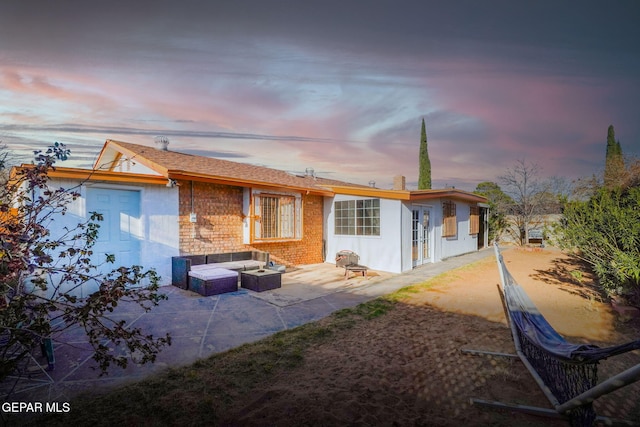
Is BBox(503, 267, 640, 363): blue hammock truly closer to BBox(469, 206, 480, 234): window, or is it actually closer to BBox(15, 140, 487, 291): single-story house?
BBox(15, 140, 487, 291): single-story house

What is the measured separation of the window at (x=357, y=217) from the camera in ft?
35.0

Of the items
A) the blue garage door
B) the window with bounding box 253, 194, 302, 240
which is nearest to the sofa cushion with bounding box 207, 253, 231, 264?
the window with bounding box 253, 194, 302, 240

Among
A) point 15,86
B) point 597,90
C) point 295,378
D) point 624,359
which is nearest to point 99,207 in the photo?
point 15,86

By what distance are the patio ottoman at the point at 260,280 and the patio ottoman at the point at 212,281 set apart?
359mm

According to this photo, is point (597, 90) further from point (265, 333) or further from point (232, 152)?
point (232, 152)

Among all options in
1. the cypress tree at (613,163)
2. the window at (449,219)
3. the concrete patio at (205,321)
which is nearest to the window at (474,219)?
the window at (449,219)

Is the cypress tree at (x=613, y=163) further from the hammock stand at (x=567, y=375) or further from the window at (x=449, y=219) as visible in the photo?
the hammock stand at (x=567, y=375)

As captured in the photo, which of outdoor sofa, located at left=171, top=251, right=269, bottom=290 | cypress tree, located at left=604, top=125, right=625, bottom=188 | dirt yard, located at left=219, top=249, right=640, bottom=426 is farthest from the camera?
cypress tree, located at left=604, top=125, right=625, bottom=188

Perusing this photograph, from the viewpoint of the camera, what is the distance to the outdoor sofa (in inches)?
298

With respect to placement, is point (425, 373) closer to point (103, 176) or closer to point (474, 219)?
point (103, 176)

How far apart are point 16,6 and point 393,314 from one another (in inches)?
318

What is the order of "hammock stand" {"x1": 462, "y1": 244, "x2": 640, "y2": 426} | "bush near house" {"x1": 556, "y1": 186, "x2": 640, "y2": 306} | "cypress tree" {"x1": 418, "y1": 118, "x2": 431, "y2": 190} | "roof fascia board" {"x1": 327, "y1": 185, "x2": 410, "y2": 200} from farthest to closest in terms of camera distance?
"cypress tree" {"x1": 418, "y1": 118, "x2": 431, "y2": 190}, "roof fascia board" {"x1": 327, "y1": 185, "x2": 410, "y2": 200}, "bush near house" {"x1": 556, "y1": 186, "x2": 640, "y2": 306}, "hammock stand" {"x1": 462, "y1": 244, "x2": 640, "y2": 426}

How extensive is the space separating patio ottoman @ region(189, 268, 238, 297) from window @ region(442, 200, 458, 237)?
31.0ft

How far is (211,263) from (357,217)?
5.36 metres
